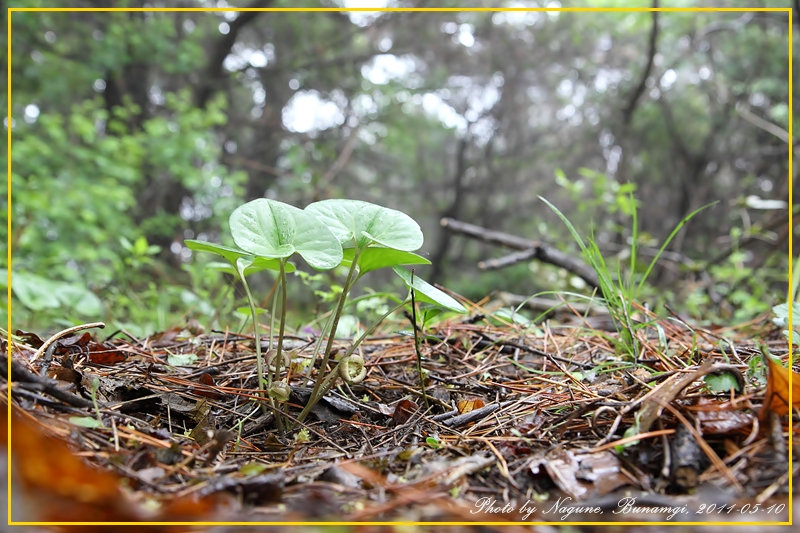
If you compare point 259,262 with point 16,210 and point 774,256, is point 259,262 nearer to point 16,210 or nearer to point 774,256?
point 774,256

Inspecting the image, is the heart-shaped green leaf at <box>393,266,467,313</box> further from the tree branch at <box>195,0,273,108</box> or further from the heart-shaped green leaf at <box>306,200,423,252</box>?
the tree branch at <box>195,0,273,108</box>

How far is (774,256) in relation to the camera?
A: 2.76 metres

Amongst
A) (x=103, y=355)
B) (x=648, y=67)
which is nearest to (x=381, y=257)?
(x=103, y=355)

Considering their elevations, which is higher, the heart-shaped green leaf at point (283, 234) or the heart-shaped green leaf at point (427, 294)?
the heart-shaped green leaf at point (283, 234)

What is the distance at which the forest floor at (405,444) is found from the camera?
1.88 feet

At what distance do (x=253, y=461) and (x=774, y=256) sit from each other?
3.05 m

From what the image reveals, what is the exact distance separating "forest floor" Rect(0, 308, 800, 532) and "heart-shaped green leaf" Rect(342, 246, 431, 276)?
0.27 m

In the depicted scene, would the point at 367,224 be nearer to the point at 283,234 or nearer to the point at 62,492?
the point at 283,234

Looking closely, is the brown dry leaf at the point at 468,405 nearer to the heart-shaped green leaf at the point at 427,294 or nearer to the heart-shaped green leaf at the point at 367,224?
the heart-shaped green leaf at the point at 427,294

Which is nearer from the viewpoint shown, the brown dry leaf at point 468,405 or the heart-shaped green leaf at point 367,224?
the heart-shaped green leaf at point 367,224

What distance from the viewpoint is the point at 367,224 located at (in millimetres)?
904

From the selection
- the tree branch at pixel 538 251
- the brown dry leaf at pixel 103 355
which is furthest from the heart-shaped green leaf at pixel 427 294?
the tree branch at pixel 538 251

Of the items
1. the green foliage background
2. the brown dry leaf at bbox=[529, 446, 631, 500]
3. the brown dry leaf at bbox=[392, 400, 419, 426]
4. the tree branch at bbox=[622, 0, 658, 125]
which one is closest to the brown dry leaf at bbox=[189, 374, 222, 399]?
the brown dry leaf at bbox=[392, 400, 419, 426]

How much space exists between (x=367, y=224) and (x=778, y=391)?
67 cm
